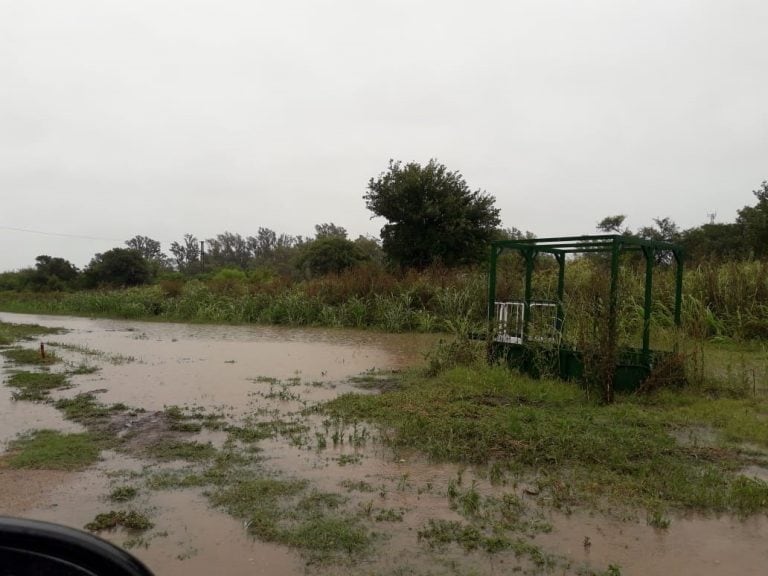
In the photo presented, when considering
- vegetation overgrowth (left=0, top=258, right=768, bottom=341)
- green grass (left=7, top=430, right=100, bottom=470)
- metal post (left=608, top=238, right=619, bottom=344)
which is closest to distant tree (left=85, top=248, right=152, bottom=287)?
vegetation overgrowth (left=0, top=258, right=768, bottom=341)

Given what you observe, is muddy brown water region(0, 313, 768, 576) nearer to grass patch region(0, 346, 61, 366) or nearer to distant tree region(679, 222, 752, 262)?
grass patch region(0, 346, 61, 366)

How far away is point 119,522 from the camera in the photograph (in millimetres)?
3957

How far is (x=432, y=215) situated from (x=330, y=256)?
30.1 feet

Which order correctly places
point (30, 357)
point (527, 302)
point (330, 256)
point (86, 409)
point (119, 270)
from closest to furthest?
point (86, 409) < point (527, 302) < point (30, 357) < point (330, 256) < point (119, 270)

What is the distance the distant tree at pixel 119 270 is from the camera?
4160 centimetres

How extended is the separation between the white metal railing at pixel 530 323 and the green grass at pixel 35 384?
6220mm

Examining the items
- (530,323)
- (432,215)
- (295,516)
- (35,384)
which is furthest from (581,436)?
(432,215)

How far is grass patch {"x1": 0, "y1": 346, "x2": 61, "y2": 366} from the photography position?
11.2m

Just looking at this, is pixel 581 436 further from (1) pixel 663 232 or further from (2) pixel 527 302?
(1) pixel 663 232

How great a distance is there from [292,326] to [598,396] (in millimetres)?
14022

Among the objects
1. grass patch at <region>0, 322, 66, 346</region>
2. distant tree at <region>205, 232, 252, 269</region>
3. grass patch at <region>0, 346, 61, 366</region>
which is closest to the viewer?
grass patch at <region>0, 346, 61, 366</region>

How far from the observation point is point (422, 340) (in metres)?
15.7

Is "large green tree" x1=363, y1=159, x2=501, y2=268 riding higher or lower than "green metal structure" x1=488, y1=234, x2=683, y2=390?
higher

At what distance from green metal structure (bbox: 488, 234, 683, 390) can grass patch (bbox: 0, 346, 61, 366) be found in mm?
7961
